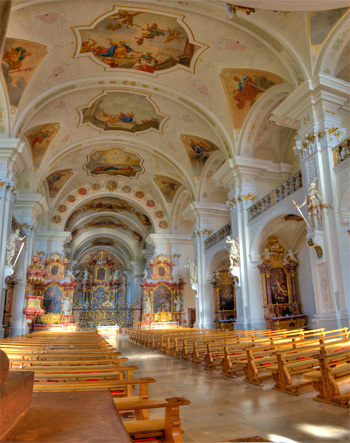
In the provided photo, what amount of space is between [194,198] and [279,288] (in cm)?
734

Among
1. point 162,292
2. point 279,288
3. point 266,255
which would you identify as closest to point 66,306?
point 162,292

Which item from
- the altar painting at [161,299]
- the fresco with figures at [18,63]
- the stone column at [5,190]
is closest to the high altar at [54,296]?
the altar painting at [161,299]

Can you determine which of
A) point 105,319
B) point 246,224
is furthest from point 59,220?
point 246,224

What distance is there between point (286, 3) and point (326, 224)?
6024 mm

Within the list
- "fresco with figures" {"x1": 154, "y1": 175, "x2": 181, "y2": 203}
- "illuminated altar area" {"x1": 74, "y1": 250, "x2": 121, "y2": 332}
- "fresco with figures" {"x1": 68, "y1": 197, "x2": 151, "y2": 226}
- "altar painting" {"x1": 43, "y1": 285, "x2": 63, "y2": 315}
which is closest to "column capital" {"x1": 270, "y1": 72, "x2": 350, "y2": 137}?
"fresco with figures" {"x1": 154, "y1": 175, "x2": 181, "y2": 203}

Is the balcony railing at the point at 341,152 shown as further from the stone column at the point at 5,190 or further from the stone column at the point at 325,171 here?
the stone column at the point at 5,190

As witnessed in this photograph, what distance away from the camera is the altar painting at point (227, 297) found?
1777 cm

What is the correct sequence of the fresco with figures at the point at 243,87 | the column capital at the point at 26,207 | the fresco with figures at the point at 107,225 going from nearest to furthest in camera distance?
the fresco with figures at the point at 243,87
the column capital at the point at 26,207
the fresco with figures at the point at 107,225

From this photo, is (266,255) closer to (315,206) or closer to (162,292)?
(315,206)

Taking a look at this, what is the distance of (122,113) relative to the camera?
690 inches

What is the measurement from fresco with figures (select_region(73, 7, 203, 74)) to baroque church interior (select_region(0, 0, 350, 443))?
0.07m

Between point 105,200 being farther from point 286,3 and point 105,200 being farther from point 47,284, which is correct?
point 286,3

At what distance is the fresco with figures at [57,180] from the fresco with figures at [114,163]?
1.24 metres

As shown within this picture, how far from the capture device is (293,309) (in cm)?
1382
